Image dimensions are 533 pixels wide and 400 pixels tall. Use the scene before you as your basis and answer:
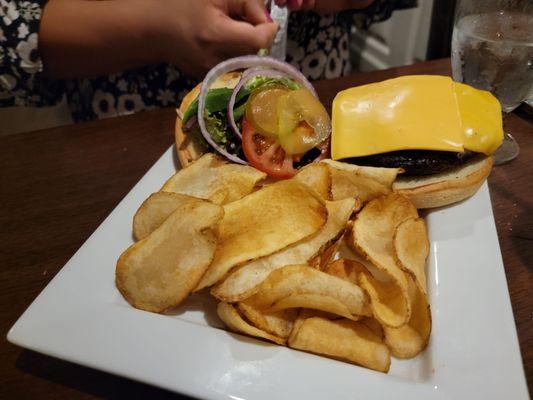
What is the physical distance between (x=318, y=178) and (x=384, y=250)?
21cm

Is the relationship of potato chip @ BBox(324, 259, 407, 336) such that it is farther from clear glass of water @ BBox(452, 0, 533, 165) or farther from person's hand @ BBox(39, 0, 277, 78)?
person's hand @ BBox(39, 0, 277, 78)

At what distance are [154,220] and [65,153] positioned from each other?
740 mm

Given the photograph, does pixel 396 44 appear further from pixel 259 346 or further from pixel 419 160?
pixel 259 346

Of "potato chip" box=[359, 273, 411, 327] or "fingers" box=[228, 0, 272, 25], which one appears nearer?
"potato chip" box=[359, 273, 411, 327]

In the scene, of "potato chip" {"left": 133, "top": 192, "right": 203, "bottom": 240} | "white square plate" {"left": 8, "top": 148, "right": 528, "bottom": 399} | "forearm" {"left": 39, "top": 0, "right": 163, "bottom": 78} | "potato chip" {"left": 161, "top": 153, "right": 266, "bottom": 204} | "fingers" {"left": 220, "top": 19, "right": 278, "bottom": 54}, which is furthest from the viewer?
"forearm" {"left": 39, "top": 0, "right": 163, "bottom": 78}

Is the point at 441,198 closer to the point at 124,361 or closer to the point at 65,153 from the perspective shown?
the point at 124,361

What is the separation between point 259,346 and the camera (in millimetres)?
752

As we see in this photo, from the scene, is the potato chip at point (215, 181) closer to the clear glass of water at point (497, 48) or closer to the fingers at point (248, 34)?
the fingers at point (248, 34)

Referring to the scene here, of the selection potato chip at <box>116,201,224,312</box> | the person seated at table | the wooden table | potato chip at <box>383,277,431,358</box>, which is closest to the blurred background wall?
the person seated at table

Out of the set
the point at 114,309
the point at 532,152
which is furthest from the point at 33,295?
the point at 532,152

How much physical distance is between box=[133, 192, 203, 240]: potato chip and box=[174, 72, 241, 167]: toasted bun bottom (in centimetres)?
32

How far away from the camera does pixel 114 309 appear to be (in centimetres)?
81

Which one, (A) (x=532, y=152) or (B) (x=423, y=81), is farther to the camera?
(A) (x=532, y=152)

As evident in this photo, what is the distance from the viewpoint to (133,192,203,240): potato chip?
0.89m
